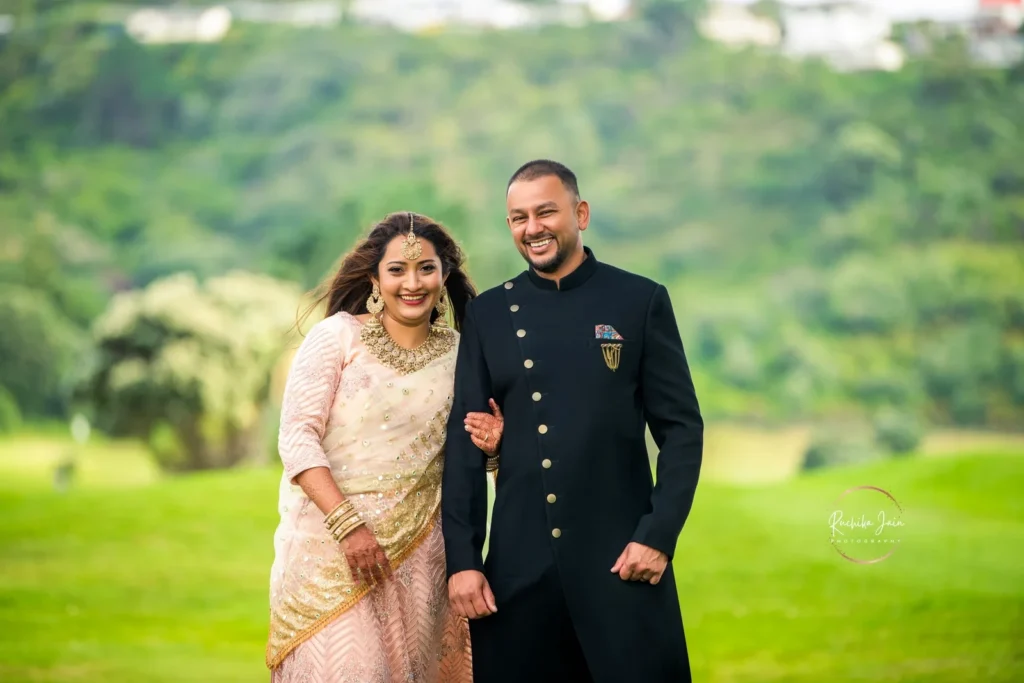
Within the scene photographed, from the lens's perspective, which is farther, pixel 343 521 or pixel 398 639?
pixel 398 639

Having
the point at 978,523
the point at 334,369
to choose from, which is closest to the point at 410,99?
the point at 978,523

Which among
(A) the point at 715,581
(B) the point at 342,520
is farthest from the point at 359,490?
(A) the point at 715,581

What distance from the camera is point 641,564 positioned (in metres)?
2.51

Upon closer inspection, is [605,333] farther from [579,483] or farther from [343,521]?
[343,521]

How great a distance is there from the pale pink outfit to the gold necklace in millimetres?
16

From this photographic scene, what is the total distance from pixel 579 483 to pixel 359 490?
58 centimetres

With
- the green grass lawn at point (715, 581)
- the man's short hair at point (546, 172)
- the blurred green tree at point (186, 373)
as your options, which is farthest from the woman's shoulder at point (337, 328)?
the blurred green tree at point (186, 373)

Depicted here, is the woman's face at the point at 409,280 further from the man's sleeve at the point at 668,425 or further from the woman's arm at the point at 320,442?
the man's sleeve at the point at 668,425

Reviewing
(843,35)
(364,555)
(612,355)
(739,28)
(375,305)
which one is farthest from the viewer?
(739,28)

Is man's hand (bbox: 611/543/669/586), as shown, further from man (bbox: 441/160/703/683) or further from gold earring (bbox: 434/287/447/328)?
gold earring (bbox: 434/287/447/328)

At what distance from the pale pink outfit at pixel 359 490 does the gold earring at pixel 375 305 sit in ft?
0.16

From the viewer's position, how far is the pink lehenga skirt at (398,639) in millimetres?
2795

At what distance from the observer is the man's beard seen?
2670mm

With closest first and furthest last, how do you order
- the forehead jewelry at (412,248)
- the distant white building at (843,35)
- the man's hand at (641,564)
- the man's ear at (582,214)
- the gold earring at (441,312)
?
the man's hand at (641,564) → the man's ear at (582,214) → the forehead jewelry at (412,248) → the gold earring at (441,312) → the distant white building at (843,35)
